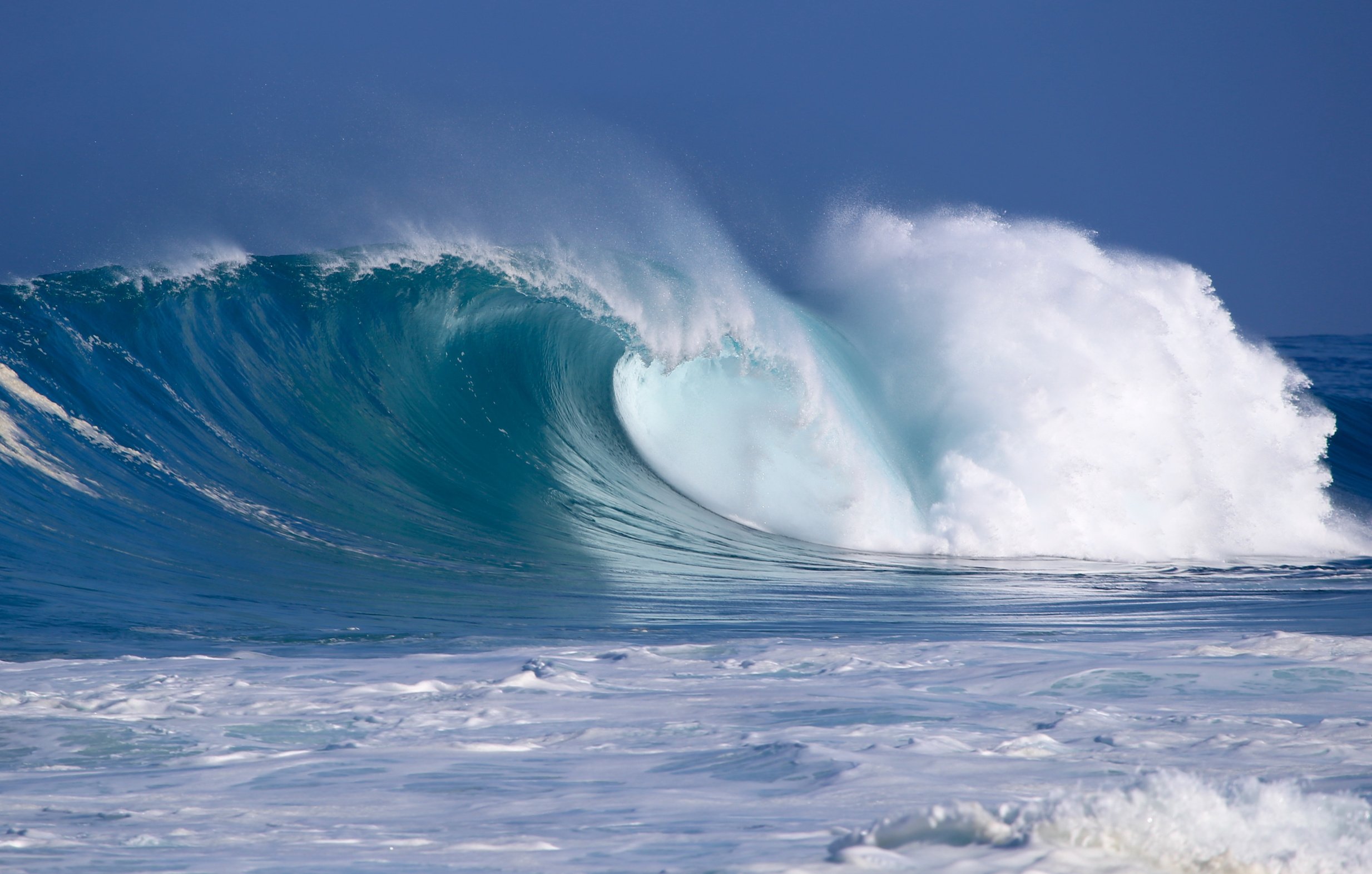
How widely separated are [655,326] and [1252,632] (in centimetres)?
571

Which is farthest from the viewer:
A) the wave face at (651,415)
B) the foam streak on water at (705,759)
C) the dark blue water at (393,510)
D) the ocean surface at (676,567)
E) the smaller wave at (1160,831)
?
the wave face at (651,415)

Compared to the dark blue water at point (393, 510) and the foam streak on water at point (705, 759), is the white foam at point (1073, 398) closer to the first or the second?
the dark blue water at point (393, 510)

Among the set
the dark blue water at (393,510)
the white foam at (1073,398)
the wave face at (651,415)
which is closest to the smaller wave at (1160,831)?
the dark blue water at (393,510)

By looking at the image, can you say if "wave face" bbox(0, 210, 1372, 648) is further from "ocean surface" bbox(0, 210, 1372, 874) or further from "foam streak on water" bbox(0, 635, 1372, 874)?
"foam streak on water" bbox(0, 635, 1372, 874)

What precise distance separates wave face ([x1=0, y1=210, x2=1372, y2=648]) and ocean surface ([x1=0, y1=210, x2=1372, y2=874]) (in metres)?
0.04

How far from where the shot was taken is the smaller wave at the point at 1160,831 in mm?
1692

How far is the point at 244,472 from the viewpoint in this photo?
7.03 metres

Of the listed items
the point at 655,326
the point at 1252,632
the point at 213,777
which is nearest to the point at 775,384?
the point at 655,326

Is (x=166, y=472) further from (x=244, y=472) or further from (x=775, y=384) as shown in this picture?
(x=775, y=384)

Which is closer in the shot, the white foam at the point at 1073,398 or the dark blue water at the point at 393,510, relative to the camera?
the dark blue water at the point at 393,510

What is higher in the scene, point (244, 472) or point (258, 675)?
point (244, 472)

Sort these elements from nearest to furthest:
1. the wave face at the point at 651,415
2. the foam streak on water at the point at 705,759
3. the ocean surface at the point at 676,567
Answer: the foam streak on water at the point at 705,759 < the ocean surface at the point at 676,567 < the wave face at the point at 651,415

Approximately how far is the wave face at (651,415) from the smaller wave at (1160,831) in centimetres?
387

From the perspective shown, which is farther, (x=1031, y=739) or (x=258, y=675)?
(x=258, y=675)
